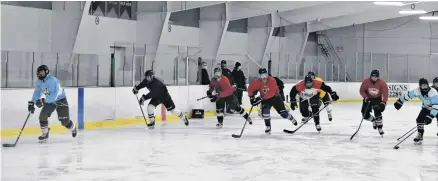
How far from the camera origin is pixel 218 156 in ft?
27.6

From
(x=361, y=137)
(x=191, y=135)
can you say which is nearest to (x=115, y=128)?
(x=191, y=135)

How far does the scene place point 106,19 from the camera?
19.3 meters

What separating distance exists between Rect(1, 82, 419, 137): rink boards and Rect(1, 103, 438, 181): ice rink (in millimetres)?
440

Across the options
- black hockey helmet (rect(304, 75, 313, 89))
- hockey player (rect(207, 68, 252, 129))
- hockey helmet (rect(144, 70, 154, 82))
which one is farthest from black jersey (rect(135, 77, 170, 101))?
black hockey helmet (rect(304, 75, 313, 89))

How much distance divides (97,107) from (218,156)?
4850 millimetres

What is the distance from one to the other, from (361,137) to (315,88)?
3.98ft

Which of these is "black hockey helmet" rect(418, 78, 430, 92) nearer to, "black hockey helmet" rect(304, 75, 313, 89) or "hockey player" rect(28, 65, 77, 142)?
"black hockey helmet" rect(304, 75, 313, 89)

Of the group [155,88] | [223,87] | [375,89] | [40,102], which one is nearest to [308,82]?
[375,89]

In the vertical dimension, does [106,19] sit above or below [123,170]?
above

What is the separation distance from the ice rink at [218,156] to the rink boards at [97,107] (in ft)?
1.44

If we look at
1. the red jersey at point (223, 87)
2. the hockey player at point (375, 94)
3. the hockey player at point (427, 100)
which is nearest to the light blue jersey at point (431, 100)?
the hockey player at point (427, 100)

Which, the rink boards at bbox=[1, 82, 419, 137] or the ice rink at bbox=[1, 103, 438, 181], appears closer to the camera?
the ice rink at bbox=[1, 103, 438, 181]

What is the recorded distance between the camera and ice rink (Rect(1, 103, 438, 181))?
6859mm

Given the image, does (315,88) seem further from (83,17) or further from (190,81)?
(83,17)
